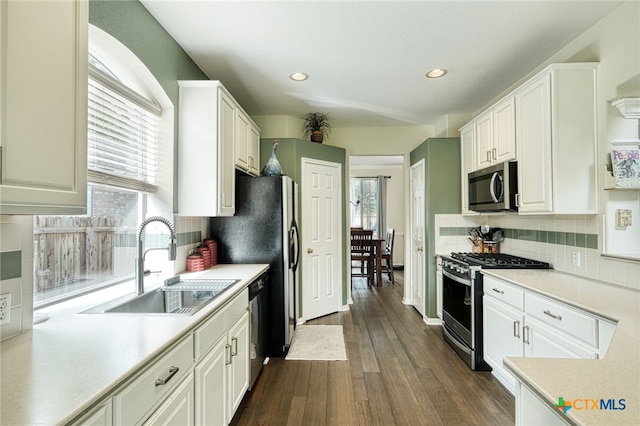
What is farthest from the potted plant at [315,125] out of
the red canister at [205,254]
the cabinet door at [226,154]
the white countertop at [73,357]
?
the white countertop at [73,357]

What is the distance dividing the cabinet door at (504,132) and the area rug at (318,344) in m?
2.38

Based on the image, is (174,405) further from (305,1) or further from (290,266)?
(305,1)

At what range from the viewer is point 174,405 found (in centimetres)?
120

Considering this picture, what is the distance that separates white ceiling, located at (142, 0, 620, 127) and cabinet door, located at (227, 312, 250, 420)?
81.6 inches

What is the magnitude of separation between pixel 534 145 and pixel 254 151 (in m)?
2.64

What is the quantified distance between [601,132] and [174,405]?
297 centimetres

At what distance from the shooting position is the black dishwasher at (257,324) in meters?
2.29

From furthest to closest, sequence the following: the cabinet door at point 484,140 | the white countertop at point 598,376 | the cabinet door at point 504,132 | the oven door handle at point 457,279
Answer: the cabinet door at point 484,140 → the oven door handle at point 457,279 → the cabinet door at point 504,132 → the white countertop at point 598,376

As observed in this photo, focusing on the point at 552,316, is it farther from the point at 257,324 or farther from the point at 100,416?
the point at 100,416

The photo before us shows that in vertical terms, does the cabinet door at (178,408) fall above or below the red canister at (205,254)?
below

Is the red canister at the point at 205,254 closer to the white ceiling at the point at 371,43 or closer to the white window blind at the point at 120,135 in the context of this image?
the white window blind at the point at 120,135

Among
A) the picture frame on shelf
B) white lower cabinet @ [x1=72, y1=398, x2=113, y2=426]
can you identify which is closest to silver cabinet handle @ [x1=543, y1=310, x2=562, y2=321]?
the picture frame on shelf

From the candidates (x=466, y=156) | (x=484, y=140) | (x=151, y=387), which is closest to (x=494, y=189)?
(x=484, y=140)

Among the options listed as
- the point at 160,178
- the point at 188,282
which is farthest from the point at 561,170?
the point at 160,178
